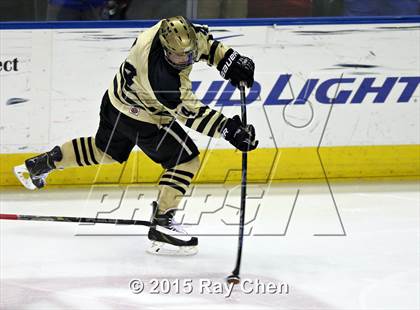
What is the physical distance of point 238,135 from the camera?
3818 mm

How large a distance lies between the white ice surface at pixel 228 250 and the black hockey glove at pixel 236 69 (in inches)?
33.5

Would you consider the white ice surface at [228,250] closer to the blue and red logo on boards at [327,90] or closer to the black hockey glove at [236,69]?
the blue and red logo on boards at [327,90]

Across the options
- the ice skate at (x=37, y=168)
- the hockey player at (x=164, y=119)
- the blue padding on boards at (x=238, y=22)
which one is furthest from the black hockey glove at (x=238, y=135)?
the blue padding on boards at (x=238, y=22)

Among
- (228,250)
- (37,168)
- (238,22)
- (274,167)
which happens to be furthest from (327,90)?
(37,168)

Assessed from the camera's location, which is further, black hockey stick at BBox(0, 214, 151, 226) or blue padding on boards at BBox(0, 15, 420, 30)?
blue padding on boards at BBox(0, 15, 420, 30)

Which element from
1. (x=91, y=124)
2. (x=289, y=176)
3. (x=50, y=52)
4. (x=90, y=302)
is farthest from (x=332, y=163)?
(x=90, y=302)

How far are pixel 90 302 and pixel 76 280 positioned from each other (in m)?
0.26

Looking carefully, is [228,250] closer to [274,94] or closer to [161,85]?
[161,85]

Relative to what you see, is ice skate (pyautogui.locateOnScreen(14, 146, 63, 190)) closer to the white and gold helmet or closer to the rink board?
the rink board

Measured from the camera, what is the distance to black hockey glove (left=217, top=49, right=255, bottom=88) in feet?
13.2

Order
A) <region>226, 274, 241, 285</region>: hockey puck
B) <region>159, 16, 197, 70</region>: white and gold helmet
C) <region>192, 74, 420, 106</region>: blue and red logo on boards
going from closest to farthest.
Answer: <region>159, 16, 197, 70</region>: white and gold helmet < <region>226, 274, 241, 285</region>: hockey puck < <region>192, 74, 420, 106</region>: blue and red logo on boards
